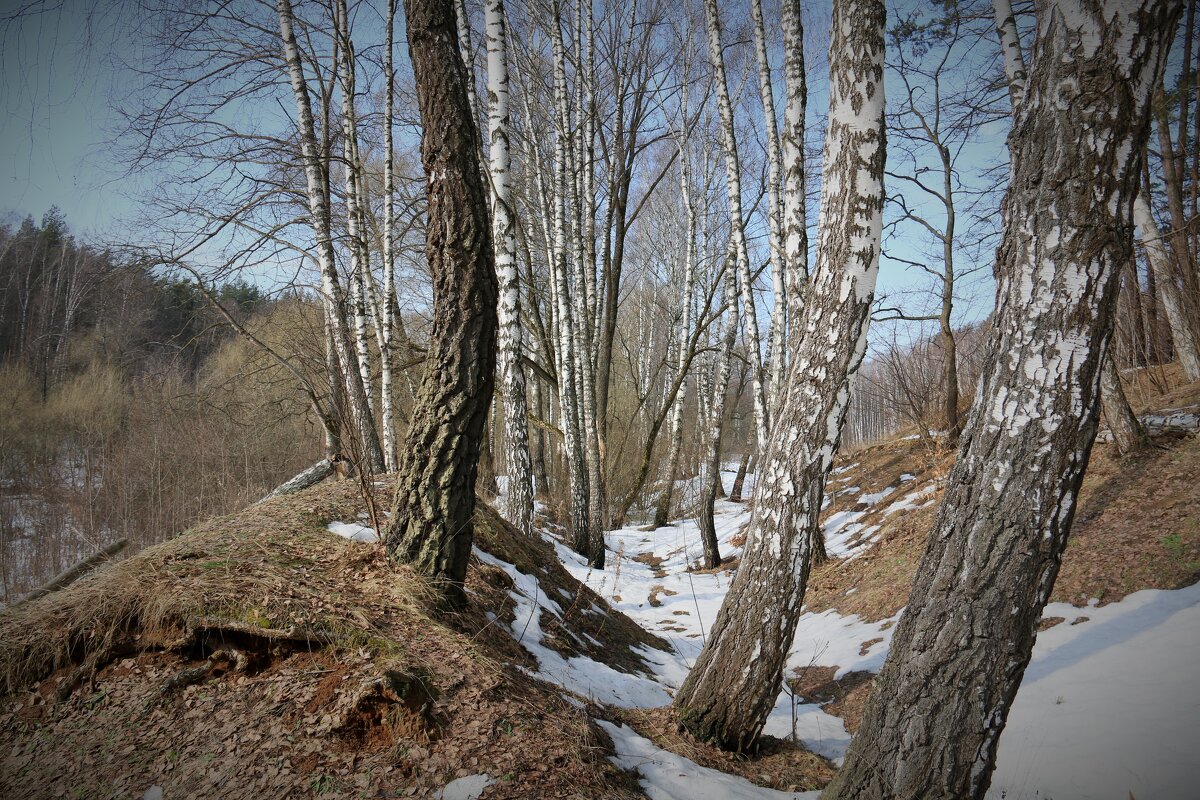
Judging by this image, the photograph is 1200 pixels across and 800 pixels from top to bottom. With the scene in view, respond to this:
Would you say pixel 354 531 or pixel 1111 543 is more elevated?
pixel 354 531

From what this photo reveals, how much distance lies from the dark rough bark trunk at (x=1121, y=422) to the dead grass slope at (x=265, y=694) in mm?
5594

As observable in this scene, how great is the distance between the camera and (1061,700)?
9.46ft

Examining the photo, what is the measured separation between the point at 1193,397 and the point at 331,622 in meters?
8.28

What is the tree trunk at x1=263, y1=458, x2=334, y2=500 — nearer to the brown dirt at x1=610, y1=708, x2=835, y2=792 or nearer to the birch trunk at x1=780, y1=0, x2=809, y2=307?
the brown dirt at x1=610, y1=708, x2=835, y2=792

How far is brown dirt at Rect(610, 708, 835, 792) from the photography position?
2.68 m

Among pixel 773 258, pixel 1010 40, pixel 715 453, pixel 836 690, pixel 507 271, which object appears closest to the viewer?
pixel 836 690

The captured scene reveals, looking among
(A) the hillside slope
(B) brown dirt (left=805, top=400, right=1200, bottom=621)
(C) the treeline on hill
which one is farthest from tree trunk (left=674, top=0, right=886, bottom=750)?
(C) the treeline on hill

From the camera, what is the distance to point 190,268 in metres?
6.02

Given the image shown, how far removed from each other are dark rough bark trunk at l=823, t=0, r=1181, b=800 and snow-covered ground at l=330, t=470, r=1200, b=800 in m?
0.92

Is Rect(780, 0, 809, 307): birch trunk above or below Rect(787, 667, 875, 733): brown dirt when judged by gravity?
above

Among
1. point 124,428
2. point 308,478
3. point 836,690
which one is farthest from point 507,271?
point 124,428

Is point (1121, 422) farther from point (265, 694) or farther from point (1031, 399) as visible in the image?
point (265, 694)

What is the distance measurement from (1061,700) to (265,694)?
393 cm

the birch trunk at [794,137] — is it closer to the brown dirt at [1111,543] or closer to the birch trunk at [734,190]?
the birch trunk at [734,190]
